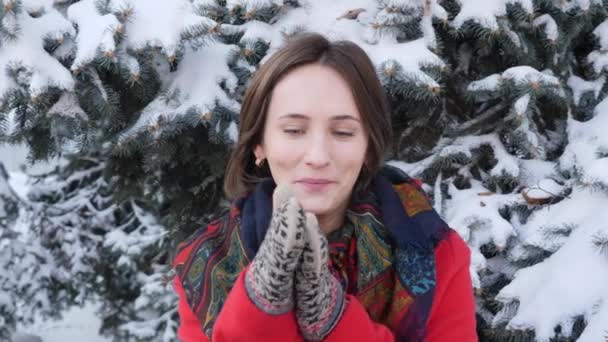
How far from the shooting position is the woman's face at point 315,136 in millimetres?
1312

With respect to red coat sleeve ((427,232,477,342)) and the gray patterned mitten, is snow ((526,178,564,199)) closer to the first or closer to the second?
red coat sleeve ((427,232,477,342))

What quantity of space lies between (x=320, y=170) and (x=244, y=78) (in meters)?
0.97

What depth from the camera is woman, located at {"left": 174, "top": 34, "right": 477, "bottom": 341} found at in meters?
1.17

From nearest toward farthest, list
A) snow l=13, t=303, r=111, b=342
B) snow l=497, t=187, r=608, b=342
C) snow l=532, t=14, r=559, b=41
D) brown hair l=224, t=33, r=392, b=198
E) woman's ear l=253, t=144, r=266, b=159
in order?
brown hair l=224, t=33, r=392, b=198
woman's ear l=253, t=144, r=266, b=159
snow l=497, t=187, r=608, b=342
snow l=532, t=14, r=559, b=41
snow l=13, t=303, r=111, b=342

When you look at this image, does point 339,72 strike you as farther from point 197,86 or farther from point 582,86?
point 582,86

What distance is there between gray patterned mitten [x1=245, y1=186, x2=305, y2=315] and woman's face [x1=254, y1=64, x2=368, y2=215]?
0.20 m

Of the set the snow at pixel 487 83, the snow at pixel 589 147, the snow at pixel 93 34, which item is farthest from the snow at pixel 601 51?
the snow at pixel 93 34

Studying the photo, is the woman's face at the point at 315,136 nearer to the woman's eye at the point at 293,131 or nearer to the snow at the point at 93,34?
the woman's eye at the point at 293,131

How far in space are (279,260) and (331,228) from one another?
0.57 metres

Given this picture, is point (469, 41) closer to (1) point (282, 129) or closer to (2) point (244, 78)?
(2) point (244, 78)

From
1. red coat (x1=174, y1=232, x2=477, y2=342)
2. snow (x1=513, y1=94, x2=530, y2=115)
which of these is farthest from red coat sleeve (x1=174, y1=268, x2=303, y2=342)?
snow (x1=513, y1=94, x2=530, y2=115)

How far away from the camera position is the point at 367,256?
1478 millimetres

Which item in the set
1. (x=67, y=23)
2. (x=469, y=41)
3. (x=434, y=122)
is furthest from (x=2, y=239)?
(x=469, y=41)

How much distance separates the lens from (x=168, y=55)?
197 centimetres
